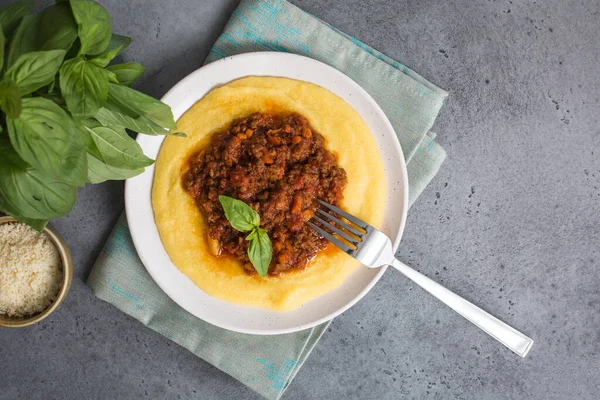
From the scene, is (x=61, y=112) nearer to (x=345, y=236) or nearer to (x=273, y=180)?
(x=273, y=180)

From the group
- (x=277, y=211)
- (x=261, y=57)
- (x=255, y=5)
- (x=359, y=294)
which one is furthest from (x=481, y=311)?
(x=255, y=5)

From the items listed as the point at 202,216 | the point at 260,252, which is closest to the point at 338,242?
the point at 260,252

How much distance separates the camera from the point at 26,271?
3.59m

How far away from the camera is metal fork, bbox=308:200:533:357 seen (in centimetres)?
336

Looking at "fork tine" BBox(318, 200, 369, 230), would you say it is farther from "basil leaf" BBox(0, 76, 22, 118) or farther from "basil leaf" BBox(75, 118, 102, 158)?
"basil leaf" BBox(0, 76, 22, 118)

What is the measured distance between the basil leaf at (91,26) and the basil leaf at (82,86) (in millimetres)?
117

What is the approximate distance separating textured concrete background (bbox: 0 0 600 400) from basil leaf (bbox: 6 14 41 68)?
0.99m

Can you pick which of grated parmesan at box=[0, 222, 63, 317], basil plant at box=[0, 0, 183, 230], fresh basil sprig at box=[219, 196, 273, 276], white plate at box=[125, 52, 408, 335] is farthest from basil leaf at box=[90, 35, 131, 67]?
grated parmesan at box=[0, 222, 63, 317]

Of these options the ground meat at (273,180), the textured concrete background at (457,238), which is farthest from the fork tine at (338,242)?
the textured concrete background at (457,238)

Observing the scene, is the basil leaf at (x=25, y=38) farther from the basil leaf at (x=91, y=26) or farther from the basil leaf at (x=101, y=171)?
the basil leaf at (x=101, y=171)

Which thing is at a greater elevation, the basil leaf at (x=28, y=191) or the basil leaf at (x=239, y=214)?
the basil leaf at (x=239, y=214)

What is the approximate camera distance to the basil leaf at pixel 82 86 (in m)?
2.55

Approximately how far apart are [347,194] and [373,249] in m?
0.40

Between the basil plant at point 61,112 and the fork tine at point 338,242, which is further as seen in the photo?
the fork tine at point 338,242
